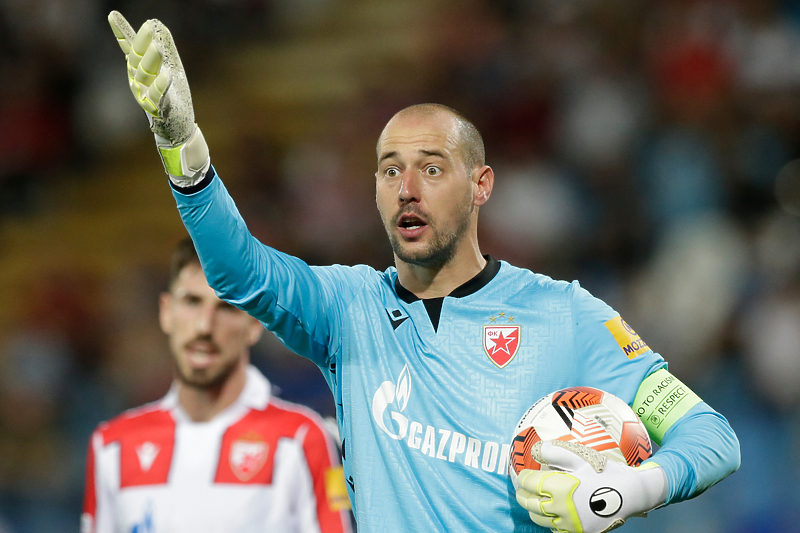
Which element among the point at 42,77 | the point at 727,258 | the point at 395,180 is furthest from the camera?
the point at 42,77

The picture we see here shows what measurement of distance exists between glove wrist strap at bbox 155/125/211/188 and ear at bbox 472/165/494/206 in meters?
1.14

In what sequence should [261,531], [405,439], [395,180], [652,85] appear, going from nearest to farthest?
1. [405,439]
2. [395,180]
3. [261,531]
4. [652,85]

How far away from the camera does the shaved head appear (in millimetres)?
3348

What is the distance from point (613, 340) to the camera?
3.08 meters

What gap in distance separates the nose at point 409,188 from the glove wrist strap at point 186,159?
2.45 feet

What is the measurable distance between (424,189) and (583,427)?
1.04 metres

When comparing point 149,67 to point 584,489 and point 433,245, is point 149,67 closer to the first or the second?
point 433,245

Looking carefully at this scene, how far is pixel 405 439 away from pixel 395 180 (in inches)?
36.5

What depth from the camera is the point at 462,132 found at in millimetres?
3404

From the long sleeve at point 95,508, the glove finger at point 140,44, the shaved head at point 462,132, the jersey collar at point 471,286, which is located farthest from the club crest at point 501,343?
the long sleeve at point 95,508

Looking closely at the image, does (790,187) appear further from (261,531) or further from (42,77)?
(42,77)

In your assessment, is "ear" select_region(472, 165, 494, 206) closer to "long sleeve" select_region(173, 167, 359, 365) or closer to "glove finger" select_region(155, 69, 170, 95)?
"long sleeve" select_region(173, 167, 359, 365)

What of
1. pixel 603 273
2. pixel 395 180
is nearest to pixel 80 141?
pixel 603 273

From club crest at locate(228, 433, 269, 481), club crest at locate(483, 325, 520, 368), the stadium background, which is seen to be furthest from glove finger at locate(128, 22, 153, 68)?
the stadium background
